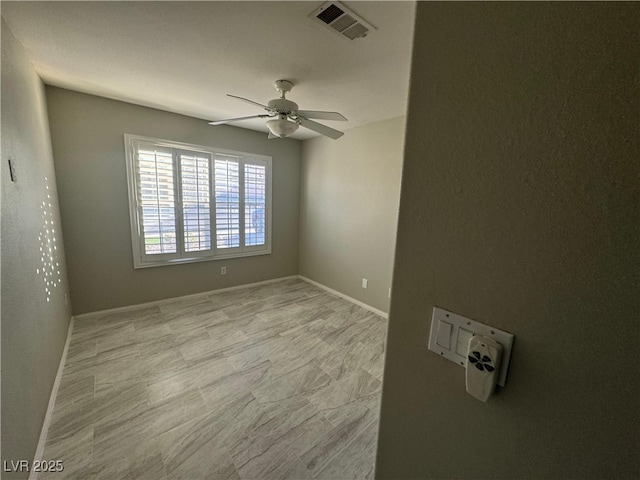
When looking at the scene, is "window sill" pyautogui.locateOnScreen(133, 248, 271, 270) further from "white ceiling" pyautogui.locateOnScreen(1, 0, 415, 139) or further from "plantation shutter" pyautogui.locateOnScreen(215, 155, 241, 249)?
"white ceiling" pyautogui.locateOnScreen(1, 0, 415, 139)

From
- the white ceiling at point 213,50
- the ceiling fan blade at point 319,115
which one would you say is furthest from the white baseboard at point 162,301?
the ceiling fan blade at point 319,115

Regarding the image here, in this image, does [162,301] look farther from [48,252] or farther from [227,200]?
[227,200]

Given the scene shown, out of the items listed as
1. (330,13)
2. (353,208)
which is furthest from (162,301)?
(330,13)

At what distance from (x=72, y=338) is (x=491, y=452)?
3500 millimetres

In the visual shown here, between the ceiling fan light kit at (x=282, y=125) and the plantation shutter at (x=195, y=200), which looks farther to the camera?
the plantation shutter at (x=195, y=200)

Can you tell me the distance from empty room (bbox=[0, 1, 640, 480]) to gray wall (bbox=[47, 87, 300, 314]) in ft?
0.08

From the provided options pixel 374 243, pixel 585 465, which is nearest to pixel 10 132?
pixel 585 465

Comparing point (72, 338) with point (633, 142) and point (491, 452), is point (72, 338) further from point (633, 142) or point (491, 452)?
point (633, 142)

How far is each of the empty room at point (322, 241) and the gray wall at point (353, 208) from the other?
0.04 meters

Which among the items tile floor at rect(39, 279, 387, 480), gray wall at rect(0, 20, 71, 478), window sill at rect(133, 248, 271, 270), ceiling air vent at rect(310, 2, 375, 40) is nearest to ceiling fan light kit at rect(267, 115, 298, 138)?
ceiling air vent at rect(310, 2, 375, 40)

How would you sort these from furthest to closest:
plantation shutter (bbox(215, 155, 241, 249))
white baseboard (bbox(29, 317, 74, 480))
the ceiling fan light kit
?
plantation shutter (bbox(215, 155, 241, 249)) < the ceiling fan light kit < white baseboard (bbox(29, 317, 74, 480))

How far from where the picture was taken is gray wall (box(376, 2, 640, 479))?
398 mm

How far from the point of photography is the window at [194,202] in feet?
10.0

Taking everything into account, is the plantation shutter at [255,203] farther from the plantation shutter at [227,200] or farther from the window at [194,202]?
the plantation shutter at [227,200]
